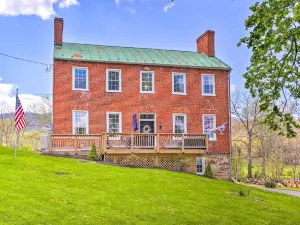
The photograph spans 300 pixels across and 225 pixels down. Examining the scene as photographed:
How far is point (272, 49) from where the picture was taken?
10703mm

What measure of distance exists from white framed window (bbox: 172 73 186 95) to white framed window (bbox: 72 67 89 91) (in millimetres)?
6311

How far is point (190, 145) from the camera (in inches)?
928

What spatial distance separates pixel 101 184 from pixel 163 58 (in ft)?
51.1

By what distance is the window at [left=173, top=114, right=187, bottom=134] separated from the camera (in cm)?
2591

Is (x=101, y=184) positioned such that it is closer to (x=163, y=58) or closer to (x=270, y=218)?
(x=270, y=218)

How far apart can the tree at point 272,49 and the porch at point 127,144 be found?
11.7 m

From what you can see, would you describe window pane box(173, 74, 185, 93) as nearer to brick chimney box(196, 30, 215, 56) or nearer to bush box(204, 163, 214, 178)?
brick chimney box(196, 30, 215, 56)

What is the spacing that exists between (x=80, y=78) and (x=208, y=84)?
947 cm

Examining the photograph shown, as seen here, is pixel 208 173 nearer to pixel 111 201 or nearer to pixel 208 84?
pixel 208 84

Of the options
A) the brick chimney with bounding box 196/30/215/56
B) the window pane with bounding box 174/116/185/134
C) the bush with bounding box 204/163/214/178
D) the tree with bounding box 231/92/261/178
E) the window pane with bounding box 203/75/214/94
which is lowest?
Answer: the bush with bounding box 204/163/214/178

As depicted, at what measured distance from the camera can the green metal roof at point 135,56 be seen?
81.8 feet

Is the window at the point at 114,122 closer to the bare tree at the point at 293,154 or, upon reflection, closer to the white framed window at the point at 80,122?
the white framed window at the point at 80,122

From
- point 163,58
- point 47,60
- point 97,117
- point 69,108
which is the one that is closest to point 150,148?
point 97,117

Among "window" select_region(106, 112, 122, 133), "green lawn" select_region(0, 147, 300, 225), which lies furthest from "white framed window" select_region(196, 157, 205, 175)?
"green lawn" select_region(0, 147, 300, 225)
